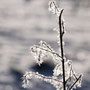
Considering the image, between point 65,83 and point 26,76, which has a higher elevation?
point 26,76

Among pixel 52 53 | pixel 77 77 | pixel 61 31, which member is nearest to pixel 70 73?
pixel 77 77

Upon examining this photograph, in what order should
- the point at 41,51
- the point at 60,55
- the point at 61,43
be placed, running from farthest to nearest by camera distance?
the point at 41,51, the point at 60,55, the point at 61,43

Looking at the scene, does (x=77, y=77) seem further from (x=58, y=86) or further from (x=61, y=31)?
(x=61, y=31)

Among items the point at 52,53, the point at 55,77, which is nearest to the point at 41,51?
the point at 52,53

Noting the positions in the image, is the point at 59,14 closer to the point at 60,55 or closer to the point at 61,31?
the point at 61,31

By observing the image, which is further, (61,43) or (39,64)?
(39,64)

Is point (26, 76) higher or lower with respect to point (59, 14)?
lower

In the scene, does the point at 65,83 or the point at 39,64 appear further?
the point at 39,64

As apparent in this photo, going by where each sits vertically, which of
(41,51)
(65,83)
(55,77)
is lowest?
(65,83)

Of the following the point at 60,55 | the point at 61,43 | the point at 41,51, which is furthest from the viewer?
the point at 41,51
